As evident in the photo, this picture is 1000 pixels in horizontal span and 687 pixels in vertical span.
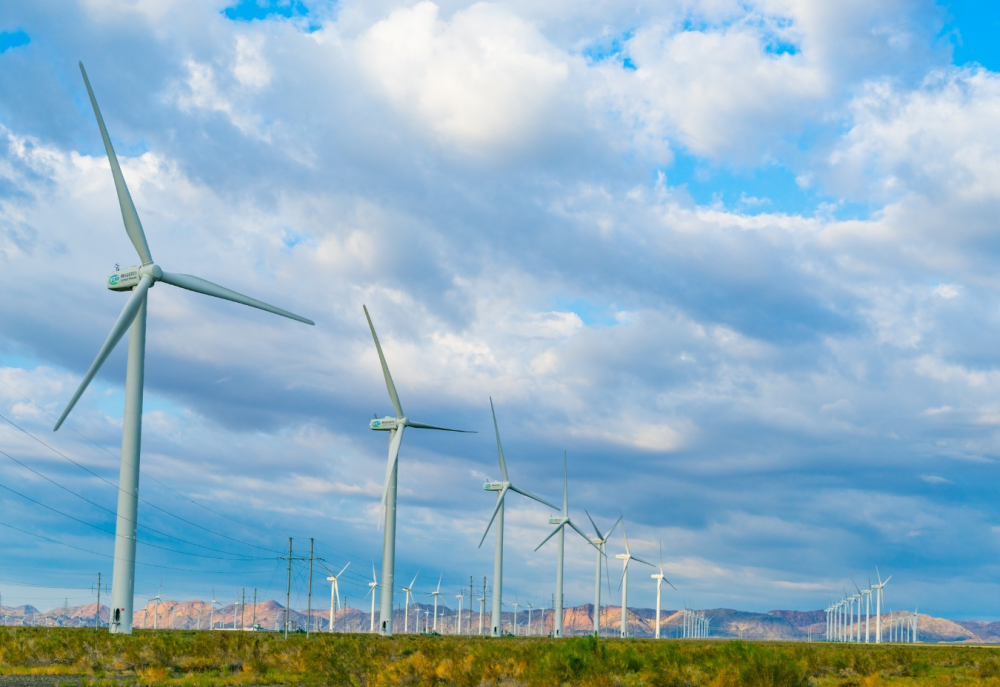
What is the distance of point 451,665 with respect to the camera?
114 ft

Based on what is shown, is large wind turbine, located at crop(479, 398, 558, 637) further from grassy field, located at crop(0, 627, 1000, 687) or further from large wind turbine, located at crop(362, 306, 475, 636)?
grassy field, located at crop(0, 627, 1000, 687)

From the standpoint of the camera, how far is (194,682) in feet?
111

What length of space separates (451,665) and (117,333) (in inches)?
1506

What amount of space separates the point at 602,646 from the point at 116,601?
1505 inches

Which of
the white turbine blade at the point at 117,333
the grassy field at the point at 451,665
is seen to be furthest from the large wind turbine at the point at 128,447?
the grassy field at the point at 451,665

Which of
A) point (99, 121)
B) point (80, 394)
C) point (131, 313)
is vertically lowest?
point (80, 394)

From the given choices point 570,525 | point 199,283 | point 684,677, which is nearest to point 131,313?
point 199,283

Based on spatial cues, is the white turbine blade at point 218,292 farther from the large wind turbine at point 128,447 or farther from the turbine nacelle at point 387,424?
the turbine nacelle at point 387,424

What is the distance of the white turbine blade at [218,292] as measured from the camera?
7244cm

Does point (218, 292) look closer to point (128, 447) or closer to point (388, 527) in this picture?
point (128, 447)

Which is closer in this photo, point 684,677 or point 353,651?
point 684,677

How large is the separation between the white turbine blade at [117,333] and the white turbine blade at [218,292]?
9.58 ft

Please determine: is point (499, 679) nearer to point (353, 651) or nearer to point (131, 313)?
point (353, 651)

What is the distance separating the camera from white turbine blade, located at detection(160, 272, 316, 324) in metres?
72.4
